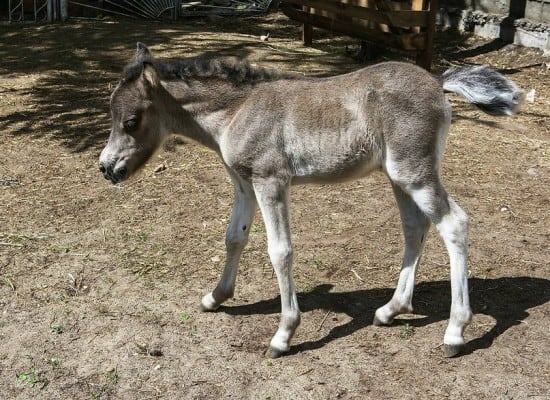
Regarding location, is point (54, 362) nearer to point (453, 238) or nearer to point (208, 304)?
point (208, 304)

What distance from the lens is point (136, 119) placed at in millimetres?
4785

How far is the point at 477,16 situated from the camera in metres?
13.2

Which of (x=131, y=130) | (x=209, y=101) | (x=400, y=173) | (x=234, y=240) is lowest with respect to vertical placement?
(x=234, y=240)

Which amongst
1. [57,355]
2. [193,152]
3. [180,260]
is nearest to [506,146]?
[193,152]

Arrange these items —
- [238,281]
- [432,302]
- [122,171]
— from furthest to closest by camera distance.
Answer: [238,281], [432,302], [122,171]

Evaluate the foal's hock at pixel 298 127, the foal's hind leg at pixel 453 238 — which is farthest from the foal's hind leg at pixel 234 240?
the foal's hind leg at pixel 453 238

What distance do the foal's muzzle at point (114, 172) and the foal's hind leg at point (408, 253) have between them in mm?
1756

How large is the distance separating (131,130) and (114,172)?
30cm

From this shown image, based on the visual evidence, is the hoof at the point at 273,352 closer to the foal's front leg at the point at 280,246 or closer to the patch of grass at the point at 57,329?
the foal's front leg at the point at 280,246

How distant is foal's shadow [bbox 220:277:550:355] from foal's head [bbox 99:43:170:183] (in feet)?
4.09

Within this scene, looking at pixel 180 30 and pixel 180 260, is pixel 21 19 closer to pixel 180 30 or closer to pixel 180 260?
pixel 180 30

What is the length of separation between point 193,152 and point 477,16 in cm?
706

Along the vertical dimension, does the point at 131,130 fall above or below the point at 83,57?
above

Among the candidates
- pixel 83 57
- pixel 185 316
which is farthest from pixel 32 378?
pixel 83 57
